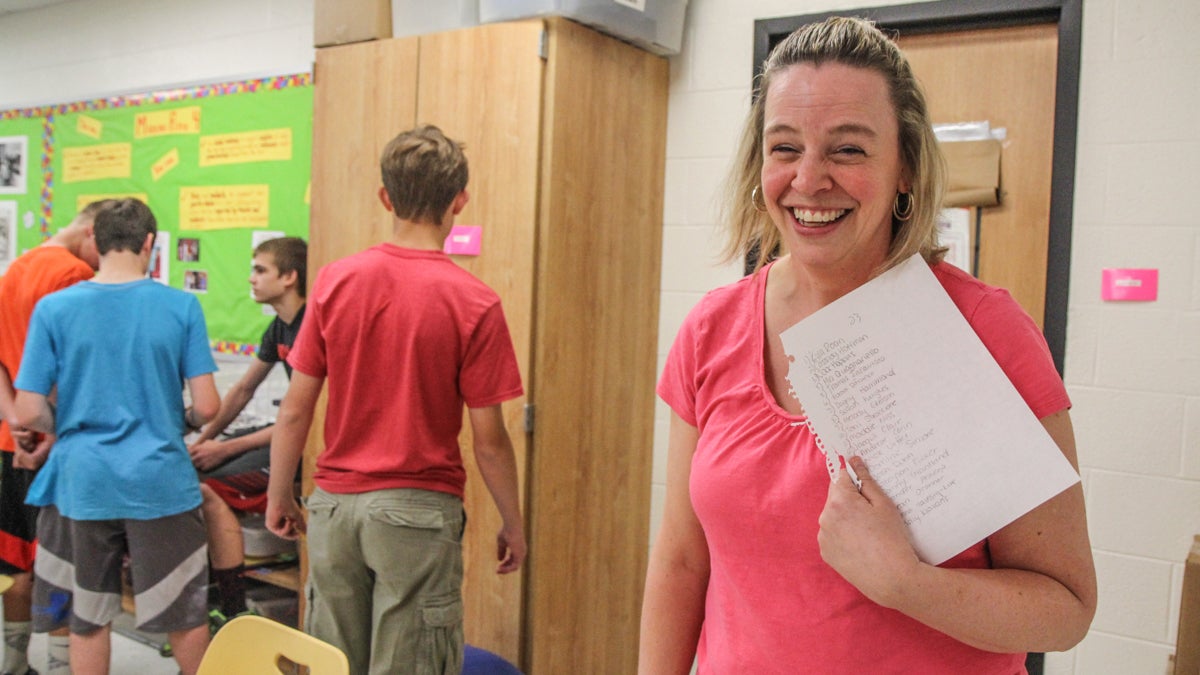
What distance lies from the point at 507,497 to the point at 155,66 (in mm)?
3116

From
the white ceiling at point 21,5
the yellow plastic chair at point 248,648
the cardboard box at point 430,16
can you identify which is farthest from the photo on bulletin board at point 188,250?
the yellow plastic chair at point 248,648

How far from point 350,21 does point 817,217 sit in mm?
2209

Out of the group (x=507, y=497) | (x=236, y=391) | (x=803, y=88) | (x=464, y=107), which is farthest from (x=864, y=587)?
(x=236, y=391)

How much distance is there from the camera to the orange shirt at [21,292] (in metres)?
2.98

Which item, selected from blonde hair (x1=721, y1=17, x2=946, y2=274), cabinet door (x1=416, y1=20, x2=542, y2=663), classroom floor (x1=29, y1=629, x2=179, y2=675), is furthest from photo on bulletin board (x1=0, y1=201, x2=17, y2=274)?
blonde hair (x1=721, y1=17, x2=946, y2=274)

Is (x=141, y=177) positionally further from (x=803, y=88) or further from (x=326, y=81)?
(x=803, y=88)

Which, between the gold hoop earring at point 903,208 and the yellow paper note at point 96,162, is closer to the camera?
the gold hoop earring at point 903,208

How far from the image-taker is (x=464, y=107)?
252cm

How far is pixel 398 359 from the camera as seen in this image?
6.31 ft

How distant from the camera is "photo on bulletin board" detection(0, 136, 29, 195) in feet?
15.1

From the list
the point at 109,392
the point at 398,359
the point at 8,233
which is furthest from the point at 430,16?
the point at 8,233

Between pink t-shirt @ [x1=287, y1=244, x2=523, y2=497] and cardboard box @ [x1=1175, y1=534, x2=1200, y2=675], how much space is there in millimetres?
1369

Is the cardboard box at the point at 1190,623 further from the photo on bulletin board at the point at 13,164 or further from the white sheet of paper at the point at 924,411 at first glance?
the photo on bulletin board at the point at 13,164

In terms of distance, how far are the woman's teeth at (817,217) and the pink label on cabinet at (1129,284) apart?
5.31 ft
